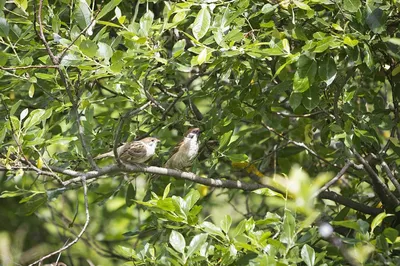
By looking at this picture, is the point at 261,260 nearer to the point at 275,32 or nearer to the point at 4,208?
the point at 275,32

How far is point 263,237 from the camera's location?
3.00 metres

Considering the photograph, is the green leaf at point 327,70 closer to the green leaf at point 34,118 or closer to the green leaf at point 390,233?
the green leaf at point 390,233

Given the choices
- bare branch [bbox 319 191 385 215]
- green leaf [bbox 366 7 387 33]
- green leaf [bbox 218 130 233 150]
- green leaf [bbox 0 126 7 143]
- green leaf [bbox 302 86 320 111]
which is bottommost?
bare branch [bbox 319 191 385 215]

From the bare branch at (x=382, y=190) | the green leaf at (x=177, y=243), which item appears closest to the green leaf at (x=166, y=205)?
the green leaf at (x=177, y=243)

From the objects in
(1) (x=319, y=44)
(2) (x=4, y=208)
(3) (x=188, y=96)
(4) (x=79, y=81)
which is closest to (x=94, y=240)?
(2) (x=4, y=208)

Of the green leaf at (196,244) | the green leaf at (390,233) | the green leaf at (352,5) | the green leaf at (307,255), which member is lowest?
the green leaf at (196,244)

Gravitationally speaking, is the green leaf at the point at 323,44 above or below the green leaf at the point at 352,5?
below

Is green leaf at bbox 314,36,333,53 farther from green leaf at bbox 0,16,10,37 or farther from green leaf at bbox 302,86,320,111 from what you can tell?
green leaf at bbox 0,16,10,37

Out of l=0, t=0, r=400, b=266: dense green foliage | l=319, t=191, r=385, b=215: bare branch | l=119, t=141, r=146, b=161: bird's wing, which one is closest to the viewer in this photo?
l=0, t=0, r=400, b=266: dense green foliage

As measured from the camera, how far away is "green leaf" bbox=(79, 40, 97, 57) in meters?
3.35

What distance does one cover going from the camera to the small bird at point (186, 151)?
14.9ft

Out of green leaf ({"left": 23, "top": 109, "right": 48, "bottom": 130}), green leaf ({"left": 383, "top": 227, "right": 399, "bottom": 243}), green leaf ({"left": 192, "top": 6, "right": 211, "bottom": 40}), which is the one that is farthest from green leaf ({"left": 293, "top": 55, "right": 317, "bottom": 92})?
green leaf ({"left": 23, "top": 109, "right": 48, "bottom": 130})

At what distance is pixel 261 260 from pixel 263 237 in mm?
170

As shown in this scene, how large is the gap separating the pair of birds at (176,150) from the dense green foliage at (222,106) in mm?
79
